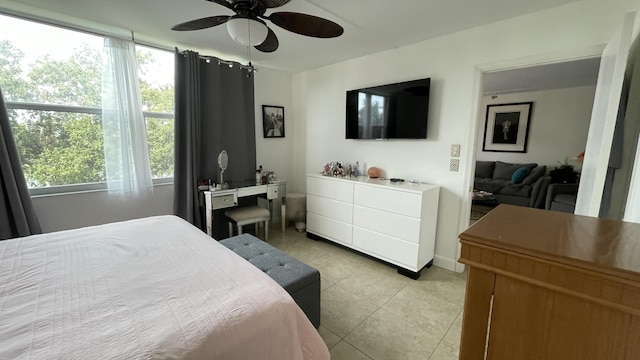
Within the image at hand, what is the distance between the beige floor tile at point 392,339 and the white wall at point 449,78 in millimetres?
1102

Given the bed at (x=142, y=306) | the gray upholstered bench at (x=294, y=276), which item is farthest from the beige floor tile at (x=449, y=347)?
the bed at (x=142, y=306)

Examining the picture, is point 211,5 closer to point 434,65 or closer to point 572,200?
point 434,65

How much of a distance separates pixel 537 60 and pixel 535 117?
3842mm

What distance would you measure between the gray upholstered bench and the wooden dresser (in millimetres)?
1170

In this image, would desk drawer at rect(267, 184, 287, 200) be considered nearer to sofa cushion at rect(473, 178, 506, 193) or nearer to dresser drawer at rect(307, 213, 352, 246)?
dresser drawer at rect(307, 213, 352, 246)

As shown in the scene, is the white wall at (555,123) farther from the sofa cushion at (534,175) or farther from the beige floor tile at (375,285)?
the beige floor tile at (375,285)

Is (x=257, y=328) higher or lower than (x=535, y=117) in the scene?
lower

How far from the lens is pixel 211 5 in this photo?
1981 millimetres

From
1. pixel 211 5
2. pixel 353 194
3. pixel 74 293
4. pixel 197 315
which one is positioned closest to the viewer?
pixel 197 315

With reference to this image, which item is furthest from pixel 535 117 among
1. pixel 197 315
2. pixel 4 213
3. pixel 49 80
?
pixel 4 213

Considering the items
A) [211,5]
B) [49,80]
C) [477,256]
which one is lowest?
[477,256]

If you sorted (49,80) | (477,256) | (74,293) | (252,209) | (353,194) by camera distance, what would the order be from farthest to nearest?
(252,209)
(353,194)
(49,80)
(74,293)
(477,256)

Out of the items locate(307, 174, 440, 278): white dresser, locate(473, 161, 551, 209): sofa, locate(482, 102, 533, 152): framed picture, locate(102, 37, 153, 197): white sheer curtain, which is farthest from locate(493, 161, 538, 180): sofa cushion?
locate(102, 37, 153, 197): white sheer curtain

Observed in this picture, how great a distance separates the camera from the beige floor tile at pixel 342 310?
1.86 meters
